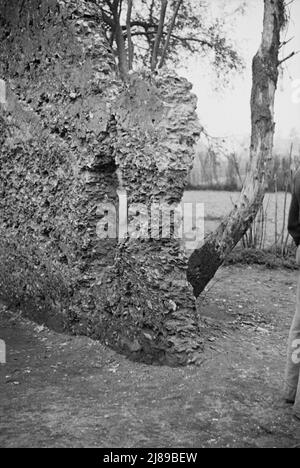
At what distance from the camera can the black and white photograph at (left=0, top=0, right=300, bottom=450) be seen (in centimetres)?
276

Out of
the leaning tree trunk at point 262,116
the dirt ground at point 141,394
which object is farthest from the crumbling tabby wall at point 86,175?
the leaning tree trunk at point 262,116

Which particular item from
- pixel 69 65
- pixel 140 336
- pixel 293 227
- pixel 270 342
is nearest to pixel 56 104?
pixel 69 65

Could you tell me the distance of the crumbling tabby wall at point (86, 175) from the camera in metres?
3.47

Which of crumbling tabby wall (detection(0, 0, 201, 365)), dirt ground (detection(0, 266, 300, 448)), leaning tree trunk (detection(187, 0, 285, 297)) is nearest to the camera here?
dirt ground (detection(0, 266, 300, 448))

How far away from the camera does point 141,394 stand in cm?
304

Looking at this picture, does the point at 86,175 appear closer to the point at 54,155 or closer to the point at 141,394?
the point at 54,155

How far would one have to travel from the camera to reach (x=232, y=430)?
2.67m

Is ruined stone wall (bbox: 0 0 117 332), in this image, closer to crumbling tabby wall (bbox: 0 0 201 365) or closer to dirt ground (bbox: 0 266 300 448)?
crumbling tabby wall (bbox: 0 0 201 365)

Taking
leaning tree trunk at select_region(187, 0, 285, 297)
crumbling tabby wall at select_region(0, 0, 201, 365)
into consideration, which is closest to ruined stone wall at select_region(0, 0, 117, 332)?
crumbling tabby wall at select_region(0, 0, 201, 365)

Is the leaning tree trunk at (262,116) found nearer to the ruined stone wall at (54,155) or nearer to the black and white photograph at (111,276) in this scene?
the black and white photograph at (111,276)

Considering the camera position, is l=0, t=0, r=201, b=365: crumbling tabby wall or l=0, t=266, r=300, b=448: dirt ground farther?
l=0, t=0, r=201, b=365: crumbling tabby wall
